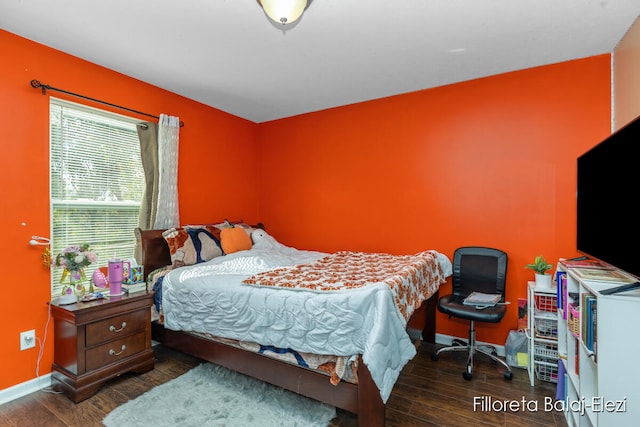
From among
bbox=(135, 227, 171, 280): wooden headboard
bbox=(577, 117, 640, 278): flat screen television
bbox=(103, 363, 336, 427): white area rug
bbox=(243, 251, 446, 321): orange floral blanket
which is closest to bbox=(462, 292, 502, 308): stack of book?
bbox=(243, 251, 446, 321): orange floral blanket

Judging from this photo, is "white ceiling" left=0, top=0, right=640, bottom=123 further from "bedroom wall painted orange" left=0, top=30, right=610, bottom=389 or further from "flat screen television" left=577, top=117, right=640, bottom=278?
"flat screen television" left=577, top=117, right=640, bottom=278

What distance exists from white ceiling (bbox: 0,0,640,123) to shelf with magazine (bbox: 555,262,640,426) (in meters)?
1.68

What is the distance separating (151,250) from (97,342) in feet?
2.96

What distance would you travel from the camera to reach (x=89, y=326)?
2.25 m

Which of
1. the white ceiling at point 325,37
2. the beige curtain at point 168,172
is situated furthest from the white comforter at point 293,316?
the white ceiling at point 325,37

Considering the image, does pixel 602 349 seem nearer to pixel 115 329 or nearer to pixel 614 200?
pixel 614 200

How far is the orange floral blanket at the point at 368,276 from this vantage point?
2.00 metres

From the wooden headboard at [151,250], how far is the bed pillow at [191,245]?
11 centimetres

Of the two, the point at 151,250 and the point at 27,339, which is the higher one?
the point at 151,250

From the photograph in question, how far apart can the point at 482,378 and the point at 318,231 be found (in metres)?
2.30

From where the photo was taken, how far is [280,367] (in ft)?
6.69

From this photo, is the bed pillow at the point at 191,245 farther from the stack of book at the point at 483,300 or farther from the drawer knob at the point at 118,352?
the stack of book at the point at 483,300

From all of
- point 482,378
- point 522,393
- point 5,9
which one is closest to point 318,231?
point 482,378

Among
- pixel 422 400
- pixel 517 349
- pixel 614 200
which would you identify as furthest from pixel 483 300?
pixel 614 200
